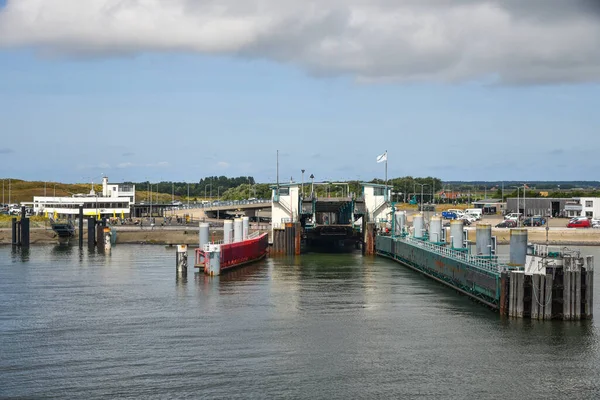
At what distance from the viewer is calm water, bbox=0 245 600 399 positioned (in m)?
34.4

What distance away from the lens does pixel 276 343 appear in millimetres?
42250

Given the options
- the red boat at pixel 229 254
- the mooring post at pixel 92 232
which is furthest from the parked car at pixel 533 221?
the mooring post at pixel 92 232

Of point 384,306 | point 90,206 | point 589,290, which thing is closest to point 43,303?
point 384,306

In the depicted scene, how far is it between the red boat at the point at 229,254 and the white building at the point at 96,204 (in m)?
58.4

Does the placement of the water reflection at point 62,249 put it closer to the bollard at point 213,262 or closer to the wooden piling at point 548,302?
the bollard at point 213,262

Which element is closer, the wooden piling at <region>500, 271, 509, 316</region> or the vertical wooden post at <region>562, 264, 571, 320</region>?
the vertical wooden post at <region>562, 264, 571, 320</region>

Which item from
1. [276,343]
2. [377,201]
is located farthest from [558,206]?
[276,343]

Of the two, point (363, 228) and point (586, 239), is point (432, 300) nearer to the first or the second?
point (363, 228)

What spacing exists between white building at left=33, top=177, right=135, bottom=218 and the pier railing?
252 feet

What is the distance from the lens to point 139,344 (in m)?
41.4

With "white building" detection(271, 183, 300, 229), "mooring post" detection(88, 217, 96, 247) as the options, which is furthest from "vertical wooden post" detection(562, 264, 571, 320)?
"mooring post" detection(88, 217, 96, 247)

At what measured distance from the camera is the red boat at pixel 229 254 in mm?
71375

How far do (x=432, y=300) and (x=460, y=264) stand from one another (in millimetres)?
4279

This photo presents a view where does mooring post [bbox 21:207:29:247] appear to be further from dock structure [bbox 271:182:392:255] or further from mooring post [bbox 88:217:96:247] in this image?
dock structure [bbox 271:182:392:255]
